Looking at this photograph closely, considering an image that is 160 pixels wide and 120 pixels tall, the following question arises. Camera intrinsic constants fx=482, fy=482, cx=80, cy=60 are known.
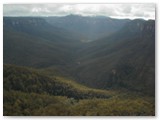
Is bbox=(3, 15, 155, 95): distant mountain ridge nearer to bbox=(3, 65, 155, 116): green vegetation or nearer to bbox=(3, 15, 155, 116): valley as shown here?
bbox=(3, 15, 155, 116): valley

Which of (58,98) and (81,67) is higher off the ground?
(81,67)

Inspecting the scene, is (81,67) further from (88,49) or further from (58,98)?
(58,98)

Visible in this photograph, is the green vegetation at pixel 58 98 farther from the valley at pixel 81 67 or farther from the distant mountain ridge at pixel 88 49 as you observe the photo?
the distant mountain ridge at pixel 88 49

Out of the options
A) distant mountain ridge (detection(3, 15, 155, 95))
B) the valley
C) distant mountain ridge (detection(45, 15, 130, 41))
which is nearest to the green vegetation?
the valley

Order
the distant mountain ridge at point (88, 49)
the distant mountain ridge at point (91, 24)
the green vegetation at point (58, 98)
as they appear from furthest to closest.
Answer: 1. the distant mountain ridge at point (91, 24)
2. the distant mountain ridge at point (88, 49)
3. the green vegetation at point (58, 98)

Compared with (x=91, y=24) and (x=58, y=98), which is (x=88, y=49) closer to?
(x=91, y=24)

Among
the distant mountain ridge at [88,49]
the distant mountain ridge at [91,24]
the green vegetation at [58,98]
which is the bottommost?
the green vegetation at [58,98]

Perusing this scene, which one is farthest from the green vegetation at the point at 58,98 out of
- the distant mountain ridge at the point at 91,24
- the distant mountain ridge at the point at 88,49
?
the distant mountain ridge at the point at 91,24

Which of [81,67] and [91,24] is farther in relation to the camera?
[91,24]

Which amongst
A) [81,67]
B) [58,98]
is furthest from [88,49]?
[58,98]

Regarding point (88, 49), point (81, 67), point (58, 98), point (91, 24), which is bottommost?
point (58, 98)

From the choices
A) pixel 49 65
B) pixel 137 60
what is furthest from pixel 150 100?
pixel 49 65
